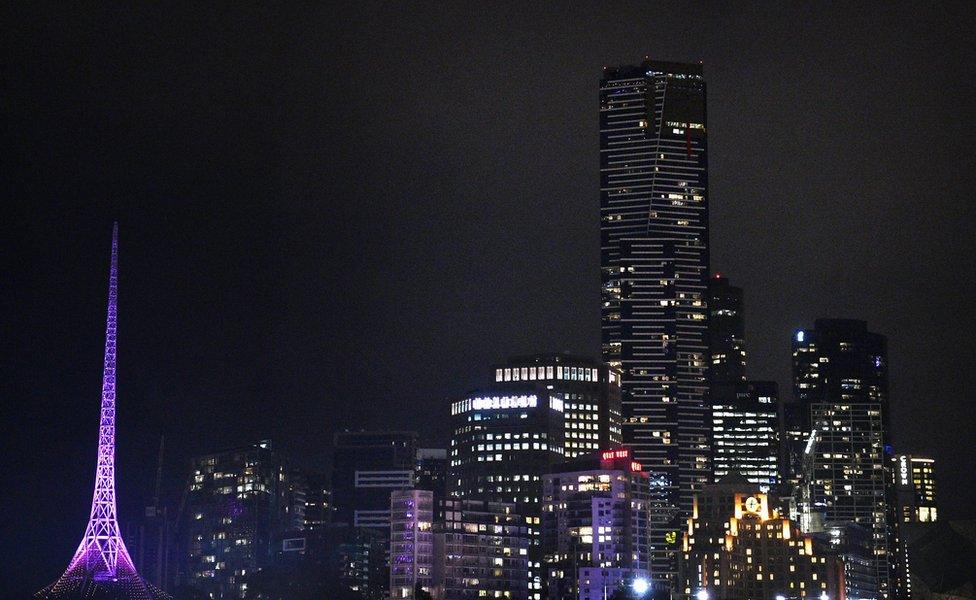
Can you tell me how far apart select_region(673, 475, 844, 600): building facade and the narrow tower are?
6916 centimetres

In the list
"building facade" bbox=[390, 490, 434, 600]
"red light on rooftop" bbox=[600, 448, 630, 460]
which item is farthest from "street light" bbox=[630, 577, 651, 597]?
"building facade" bbox=[390, 490, 434, 600]

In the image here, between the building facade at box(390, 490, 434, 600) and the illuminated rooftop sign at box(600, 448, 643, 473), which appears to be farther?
the illuminated rooftop sign at box(600, 448, 643, 473)

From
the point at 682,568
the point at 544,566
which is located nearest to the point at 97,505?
the point at 544,566

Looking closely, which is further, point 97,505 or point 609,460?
point 609,460

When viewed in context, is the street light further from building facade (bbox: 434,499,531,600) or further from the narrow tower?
the narrow tower

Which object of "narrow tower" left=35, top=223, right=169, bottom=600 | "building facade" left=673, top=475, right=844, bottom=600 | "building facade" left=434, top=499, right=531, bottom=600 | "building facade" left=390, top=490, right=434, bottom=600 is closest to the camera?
"narrow tower" left=35, top=223, right=169, bottom=600

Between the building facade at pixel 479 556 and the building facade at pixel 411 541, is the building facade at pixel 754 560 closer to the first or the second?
the building facade at pixel 479 556

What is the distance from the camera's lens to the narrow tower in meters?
148

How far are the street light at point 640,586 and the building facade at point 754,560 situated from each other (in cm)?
1031

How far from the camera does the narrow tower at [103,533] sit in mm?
148125

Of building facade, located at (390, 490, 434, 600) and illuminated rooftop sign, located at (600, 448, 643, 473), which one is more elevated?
illuminated rooftop sign, located at (600, 448, 643, 473)

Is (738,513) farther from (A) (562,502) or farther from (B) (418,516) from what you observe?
(B) (418,516)

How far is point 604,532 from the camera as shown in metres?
178

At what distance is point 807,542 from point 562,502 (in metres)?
30.2
